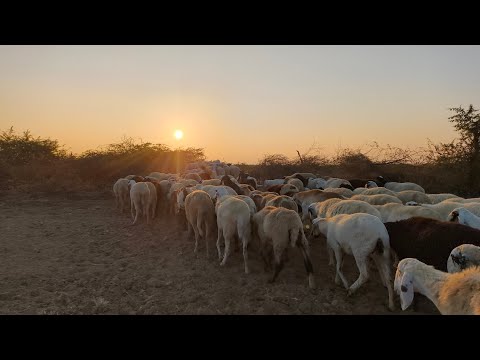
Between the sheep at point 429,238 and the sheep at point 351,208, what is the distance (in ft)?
2.53

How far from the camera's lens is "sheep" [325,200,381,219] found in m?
7.37

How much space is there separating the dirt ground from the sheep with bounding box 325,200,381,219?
1.12 meters

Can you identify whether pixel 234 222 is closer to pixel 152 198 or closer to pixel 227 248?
pixel 227 248

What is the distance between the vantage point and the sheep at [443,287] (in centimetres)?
370

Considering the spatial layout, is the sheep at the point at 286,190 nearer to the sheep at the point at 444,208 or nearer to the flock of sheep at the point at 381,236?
the flock of sheep at the point at 381,236

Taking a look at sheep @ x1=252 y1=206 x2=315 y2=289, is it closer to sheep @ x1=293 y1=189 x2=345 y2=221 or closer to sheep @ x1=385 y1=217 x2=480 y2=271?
sheep @ x1=385 y1=217 x2=480 y2=271

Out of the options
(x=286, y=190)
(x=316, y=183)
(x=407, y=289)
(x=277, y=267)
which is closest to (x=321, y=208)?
(x=277, y=267)

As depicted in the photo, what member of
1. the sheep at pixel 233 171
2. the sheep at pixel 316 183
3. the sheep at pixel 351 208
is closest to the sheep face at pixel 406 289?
the sheep at pixel 351 208

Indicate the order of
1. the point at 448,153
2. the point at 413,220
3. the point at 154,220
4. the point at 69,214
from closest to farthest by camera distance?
the point at 413,220
the point at 154,220
the point at 69,214
the point at 448,153

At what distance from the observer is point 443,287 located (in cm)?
412
